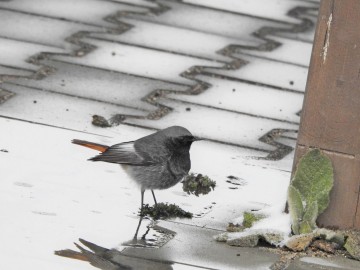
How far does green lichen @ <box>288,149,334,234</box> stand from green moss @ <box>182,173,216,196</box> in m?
0.86

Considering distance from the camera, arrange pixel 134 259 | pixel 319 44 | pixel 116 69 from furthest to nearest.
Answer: pixel 116 69, pixel 319 44, pixel 134 259

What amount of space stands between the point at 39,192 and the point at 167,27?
4071 millimetres

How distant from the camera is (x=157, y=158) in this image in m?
6.59

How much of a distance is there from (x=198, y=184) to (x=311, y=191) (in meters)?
0.98

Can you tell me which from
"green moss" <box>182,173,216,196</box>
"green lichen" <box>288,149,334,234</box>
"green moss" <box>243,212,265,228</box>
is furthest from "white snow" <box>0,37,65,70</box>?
"green lichen" <box>288,149,334,234</box>

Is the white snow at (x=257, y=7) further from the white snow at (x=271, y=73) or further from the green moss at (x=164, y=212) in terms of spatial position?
the green moss at (x=164, y=212)

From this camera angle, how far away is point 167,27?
10367 millimetres

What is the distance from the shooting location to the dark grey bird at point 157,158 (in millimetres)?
6590

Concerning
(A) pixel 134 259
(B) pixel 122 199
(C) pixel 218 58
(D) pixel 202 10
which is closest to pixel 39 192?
(B) pixel 122 199

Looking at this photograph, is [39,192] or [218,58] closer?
[39,192]

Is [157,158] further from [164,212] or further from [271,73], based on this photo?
[271,73]

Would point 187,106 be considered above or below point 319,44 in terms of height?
below

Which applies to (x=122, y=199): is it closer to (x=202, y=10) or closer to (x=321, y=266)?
(x=321, y=266)

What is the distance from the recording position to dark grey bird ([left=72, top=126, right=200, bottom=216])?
6590 millimetres
